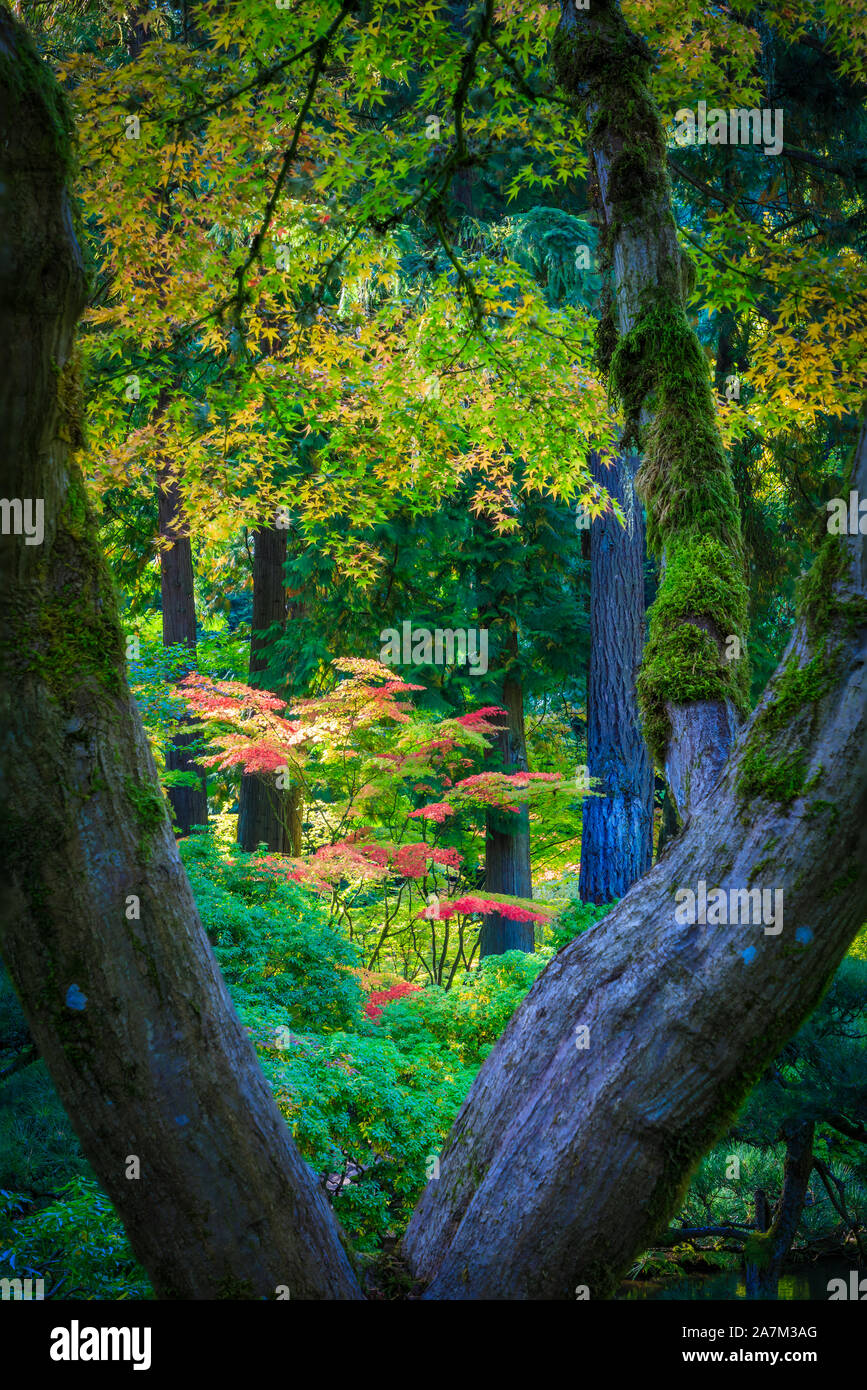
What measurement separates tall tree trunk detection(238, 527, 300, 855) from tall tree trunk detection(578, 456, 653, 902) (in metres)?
3.51

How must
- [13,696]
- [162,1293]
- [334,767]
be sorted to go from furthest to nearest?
[334,767], [162,1293], [13,696]

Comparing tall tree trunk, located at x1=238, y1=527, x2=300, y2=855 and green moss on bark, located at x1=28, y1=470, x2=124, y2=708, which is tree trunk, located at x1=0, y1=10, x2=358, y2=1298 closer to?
green moss on bark, located at x1=28, y1=470, x2=124, y2=708

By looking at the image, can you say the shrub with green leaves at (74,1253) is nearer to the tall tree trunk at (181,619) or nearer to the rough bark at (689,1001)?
the rough bark at (689,1001)

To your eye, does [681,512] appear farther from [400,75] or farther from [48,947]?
[400,75]

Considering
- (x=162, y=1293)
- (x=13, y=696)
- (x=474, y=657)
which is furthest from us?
(x=474, y=657)

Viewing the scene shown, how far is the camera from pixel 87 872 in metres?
1.85

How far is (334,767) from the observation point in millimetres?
8516

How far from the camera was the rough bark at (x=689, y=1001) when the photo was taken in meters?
1.90

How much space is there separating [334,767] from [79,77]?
5.54 metres

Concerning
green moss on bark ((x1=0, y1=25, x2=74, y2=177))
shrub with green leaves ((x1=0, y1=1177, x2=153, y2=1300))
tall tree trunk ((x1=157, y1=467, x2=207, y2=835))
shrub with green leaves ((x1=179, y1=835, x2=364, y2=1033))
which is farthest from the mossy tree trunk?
tall tree trunk ((x1=157, y1=467, x2=207, y2=835))

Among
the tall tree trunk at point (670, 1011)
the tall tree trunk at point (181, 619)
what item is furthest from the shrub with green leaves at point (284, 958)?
the tall tree trunk at point (181, 619)

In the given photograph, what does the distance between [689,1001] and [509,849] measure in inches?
354

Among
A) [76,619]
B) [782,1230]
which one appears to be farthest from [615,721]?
[76,619]

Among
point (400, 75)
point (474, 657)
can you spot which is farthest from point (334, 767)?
point (400, 75)
